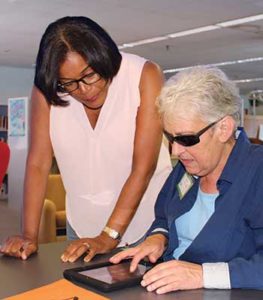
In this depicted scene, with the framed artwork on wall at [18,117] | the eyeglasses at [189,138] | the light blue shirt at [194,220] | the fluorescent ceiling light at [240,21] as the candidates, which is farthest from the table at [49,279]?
the fluorescent ceiling light at [240,21]

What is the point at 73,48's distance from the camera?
61.9 inches

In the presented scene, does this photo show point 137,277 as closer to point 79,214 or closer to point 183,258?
point 183,258

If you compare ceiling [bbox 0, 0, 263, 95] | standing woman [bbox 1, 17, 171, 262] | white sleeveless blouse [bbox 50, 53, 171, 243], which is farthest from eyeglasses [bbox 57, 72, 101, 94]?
ceiling [bbox 0, 0, 263, 95]

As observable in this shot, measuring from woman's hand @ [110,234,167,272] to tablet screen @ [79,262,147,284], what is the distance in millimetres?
19

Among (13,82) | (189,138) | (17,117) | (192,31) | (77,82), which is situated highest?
(77,82)

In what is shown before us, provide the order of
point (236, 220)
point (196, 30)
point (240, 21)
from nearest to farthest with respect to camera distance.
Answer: point (236, 220) → point (240, 21) → point (196, 30)

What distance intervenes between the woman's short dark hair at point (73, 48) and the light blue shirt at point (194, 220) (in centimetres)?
49

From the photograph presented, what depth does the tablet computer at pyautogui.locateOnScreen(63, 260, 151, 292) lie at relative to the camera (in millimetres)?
1230

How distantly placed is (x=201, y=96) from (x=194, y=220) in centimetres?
35

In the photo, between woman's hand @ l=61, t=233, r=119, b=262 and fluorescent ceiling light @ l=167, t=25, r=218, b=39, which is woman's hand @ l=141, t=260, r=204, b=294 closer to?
woman's hand @ l=61, t=233, r=119, b=262

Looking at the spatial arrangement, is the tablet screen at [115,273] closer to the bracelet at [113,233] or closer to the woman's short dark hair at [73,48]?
the bracelet at [113,233]

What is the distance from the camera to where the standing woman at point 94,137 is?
1602 mm

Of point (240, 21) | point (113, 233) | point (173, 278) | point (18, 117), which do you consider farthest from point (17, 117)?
point (173, 278)

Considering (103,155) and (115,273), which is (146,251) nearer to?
(115,273)
